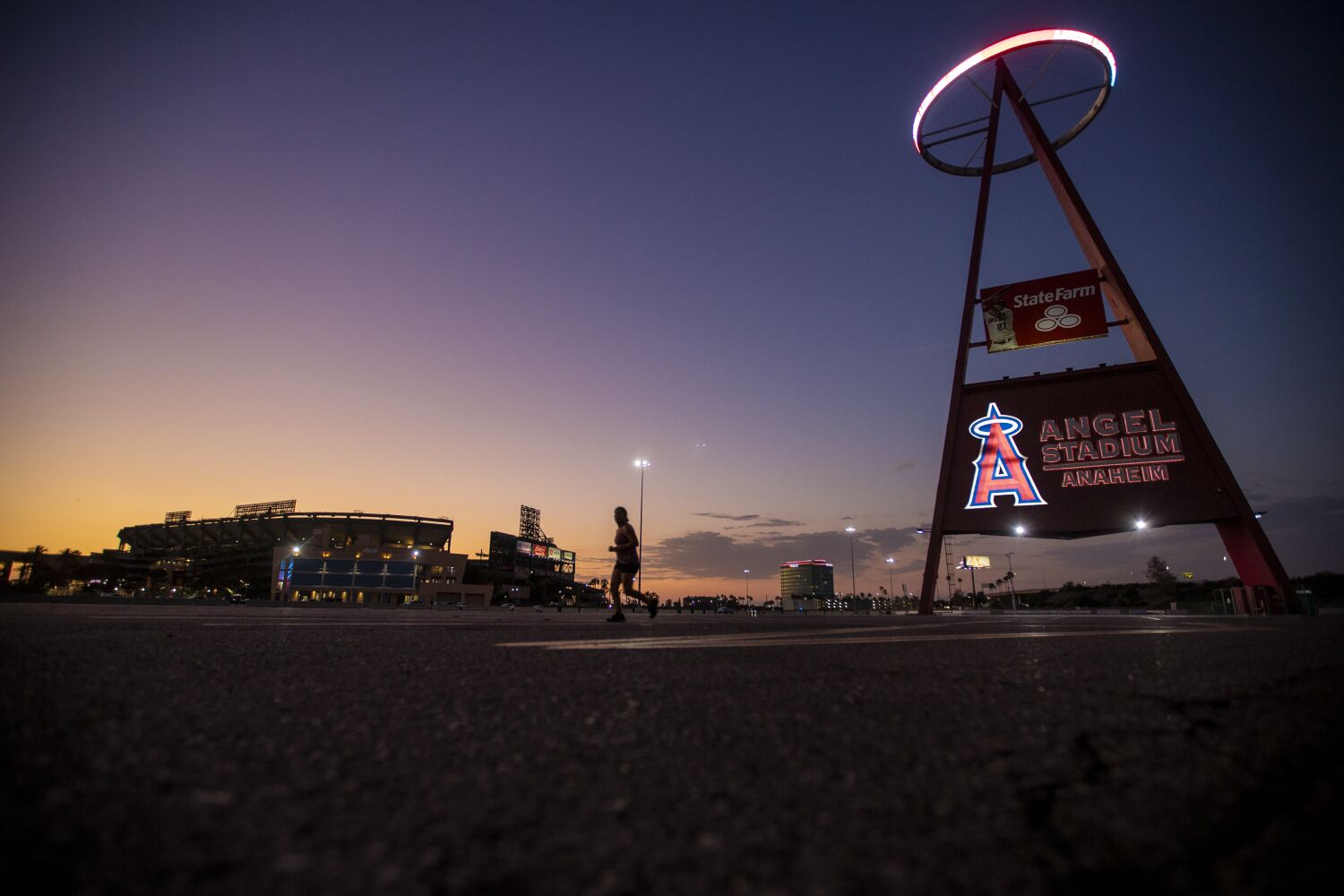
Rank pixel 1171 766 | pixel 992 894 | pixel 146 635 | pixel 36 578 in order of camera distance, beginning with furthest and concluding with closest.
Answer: pixel 36 578
pixel 146 635
pixel 1171 766
pixel 992 894

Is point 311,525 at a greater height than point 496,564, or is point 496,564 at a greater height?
point 311,525

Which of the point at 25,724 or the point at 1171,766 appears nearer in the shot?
the point at 1171,766

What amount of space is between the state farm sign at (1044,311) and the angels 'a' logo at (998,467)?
2457 millimetres

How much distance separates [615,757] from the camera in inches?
48.3

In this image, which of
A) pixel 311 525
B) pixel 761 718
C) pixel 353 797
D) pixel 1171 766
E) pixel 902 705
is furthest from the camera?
pixel 311 525

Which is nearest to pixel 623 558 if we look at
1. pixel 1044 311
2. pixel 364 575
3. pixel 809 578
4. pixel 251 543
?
pixel 1044 311

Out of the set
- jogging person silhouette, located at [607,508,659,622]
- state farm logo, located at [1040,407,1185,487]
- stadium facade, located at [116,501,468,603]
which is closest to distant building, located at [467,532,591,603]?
stadium facade, located at [116,501,468,603]

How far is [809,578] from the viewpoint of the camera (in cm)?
18838

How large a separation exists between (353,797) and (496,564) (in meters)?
130

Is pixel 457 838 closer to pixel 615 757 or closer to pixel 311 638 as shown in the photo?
pixel 615 757

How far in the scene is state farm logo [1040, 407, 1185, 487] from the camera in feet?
56.6

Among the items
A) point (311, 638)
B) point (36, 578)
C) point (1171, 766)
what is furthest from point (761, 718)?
point (36, 578)

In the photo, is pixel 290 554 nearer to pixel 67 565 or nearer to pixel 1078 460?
pixel 67 565

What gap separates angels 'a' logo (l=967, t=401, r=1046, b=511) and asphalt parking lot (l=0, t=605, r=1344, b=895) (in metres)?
17.9
